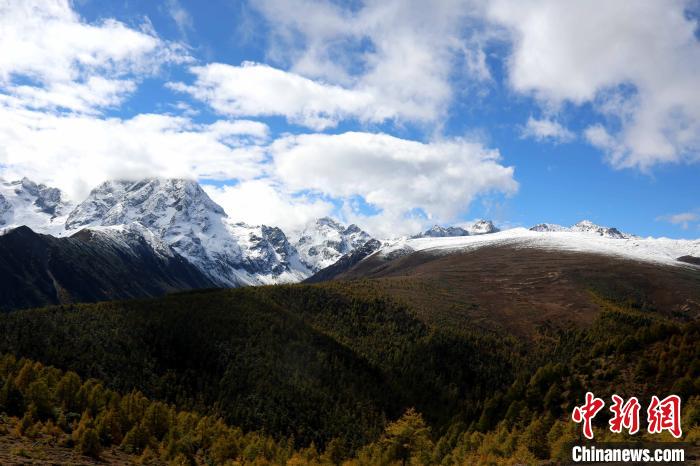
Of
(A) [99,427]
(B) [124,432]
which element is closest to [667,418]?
(A) [99,427]

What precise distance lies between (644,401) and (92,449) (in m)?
99.8

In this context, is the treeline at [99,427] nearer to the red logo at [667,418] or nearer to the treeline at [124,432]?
the treeline at [124,432]

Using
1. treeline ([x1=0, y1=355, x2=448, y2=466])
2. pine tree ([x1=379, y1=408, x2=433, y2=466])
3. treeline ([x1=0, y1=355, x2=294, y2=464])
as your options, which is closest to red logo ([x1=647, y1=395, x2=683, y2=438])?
treeline ([x1=0, y1=355, x2=448, y2=466])

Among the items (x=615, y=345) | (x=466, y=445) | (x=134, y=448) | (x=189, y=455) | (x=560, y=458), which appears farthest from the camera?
(x=615, y=345)

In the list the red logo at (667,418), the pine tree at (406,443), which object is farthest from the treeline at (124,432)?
the red logo at (667,418)

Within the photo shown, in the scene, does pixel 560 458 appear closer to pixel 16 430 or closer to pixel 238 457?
pixel 238 457

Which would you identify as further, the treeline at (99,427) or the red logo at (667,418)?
the treeline at (99,427)

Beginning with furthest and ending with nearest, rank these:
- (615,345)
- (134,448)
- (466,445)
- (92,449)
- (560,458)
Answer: (615,345), (466,445), (134,448), (92,449), (560,458)

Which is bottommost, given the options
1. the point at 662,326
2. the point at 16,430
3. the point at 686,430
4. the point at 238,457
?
the point at 238,457

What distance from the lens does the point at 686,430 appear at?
2827 inches

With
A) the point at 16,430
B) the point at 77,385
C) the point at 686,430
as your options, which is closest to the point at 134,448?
the point at 16,430

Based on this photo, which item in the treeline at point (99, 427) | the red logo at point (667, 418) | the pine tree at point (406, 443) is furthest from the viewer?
the pine tree at point (406, 443)

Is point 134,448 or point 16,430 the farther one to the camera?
point 134,448

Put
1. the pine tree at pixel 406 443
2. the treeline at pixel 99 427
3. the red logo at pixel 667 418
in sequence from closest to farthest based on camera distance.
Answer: the red logo at pixel 667 418, the treeline at pixel 99 427, the pine tree at pixel 406 443
